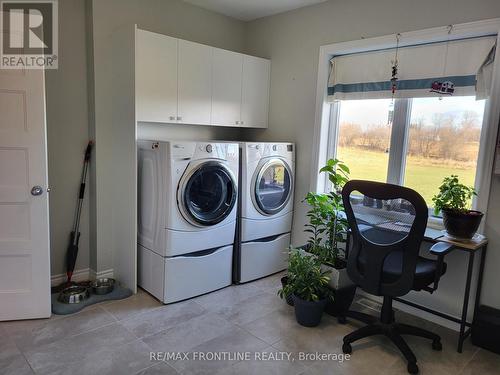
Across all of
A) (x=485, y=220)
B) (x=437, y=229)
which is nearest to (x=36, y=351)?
(x=437, y=229)

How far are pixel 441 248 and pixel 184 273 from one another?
1905mm

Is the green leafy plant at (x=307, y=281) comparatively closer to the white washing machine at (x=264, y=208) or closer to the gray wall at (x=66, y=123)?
the white washing machine at (x=264, y=208)

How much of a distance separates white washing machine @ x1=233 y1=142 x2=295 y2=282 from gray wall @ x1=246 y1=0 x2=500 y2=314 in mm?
160

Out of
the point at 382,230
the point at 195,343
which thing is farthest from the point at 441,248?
the point at 195,343

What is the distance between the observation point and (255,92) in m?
3.90

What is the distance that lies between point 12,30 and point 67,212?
57.6 inches

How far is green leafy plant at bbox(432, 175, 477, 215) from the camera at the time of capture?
101 inches

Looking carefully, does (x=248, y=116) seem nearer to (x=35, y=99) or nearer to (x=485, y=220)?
(x=35, y=99)

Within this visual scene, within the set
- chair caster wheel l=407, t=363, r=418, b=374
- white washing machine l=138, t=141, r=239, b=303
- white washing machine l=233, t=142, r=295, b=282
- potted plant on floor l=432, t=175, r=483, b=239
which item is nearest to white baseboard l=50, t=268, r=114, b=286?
white washing machine l=138, t=141, r=239, b=303

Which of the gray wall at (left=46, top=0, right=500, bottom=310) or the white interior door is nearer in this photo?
the white interior door

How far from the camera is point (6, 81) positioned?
245cm

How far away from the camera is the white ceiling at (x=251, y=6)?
3541mm

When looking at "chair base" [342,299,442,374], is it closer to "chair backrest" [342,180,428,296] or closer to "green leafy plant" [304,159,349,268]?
"chair backrest" [342,180,428,296]

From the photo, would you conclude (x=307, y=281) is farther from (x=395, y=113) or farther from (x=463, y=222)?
(x=395, y=113)
